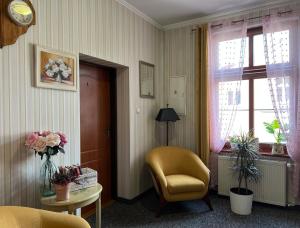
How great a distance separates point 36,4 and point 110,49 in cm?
104

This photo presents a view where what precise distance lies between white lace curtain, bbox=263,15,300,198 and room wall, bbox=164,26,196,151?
117cm

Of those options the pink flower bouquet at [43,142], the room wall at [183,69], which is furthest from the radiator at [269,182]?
the pink flower bouquet at [43,142]

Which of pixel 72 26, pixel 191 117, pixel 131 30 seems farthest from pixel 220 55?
pixel 72 26

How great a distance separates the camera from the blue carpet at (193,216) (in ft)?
9.07

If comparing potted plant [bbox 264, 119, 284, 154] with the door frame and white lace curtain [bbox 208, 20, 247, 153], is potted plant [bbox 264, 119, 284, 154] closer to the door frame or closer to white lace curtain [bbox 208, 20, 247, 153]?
white lace curtain [bbox 208, 20, 247, 153]

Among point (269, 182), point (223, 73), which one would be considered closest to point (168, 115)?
point (223, 73)

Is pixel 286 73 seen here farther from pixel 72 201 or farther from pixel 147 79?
pixel 72 201

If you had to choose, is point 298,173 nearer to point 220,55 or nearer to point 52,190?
point 220,55

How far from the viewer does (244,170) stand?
10.0ft

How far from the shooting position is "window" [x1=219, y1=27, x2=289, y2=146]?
3383 millimetres

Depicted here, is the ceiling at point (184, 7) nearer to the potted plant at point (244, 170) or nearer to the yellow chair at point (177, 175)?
the potted plant at point (244, 170)

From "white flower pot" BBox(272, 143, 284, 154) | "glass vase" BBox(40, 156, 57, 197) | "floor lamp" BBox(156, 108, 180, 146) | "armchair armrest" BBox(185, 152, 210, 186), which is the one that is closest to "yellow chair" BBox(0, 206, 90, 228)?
"glass vase" BBox(40, 156, 57, 197)

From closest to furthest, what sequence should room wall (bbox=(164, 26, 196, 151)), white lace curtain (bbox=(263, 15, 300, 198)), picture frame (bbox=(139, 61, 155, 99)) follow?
1. white lace curtain (bbox=(263, 15, 300, 198))
2. picture frame (bbox=(139, 61, 155, 99))
3. room wall (bbox=(164, 26, 196, 151))

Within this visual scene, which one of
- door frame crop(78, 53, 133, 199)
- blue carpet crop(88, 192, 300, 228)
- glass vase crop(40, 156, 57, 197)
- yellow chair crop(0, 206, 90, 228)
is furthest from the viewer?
door frame crop(78, 53, 133, 199)
